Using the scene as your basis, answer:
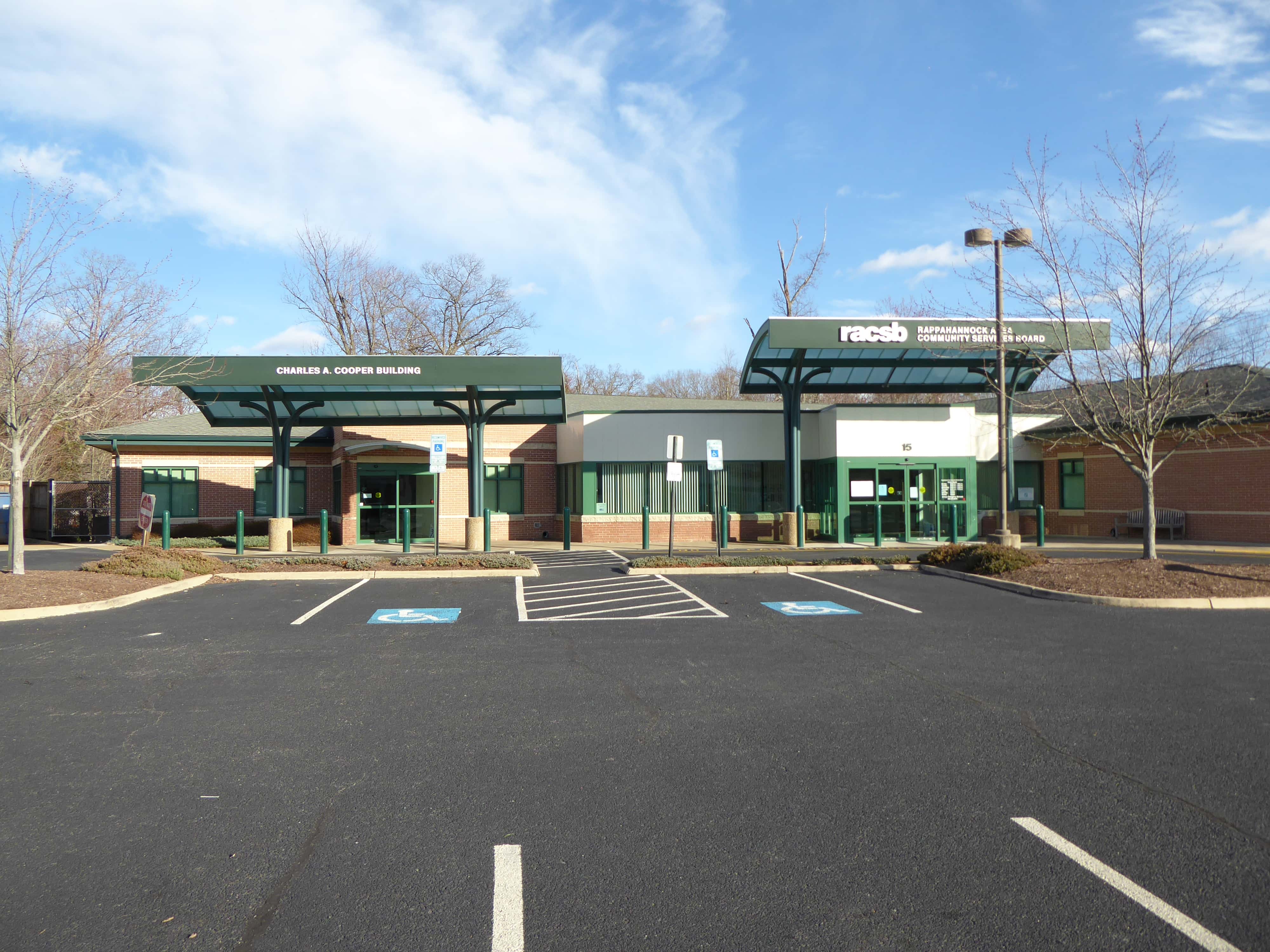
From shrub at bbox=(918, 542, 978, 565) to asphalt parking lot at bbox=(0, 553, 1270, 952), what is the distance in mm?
6713

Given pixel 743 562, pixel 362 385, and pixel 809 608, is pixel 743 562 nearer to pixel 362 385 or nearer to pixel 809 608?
pixel 809 608

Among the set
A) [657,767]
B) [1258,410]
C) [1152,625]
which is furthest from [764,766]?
[1258,410]

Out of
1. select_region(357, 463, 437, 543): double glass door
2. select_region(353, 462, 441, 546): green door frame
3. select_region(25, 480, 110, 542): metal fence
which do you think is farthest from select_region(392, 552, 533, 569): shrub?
select_region(25, 480, 110, 542): metal fence

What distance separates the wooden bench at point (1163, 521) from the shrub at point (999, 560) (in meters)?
12.4

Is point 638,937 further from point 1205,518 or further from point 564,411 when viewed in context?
point 1205,518

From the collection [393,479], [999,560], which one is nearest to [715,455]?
[999,560]

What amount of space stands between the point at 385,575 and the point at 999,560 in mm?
11258

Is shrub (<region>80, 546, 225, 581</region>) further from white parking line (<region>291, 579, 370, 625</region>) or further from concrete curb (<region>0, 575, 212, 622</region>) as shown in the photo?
white parking line (<region>291, 579, 370, 625</region>)

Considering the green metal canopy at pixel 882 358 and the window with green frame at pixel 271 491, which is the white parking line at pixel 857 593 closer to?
the green metal canopy at pixel 882 358

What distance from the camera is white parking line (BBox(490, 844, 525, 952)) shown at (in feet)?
10.8

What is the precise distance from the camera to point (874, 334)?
908 inches

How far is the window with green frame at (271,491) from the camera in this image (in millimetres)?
30750

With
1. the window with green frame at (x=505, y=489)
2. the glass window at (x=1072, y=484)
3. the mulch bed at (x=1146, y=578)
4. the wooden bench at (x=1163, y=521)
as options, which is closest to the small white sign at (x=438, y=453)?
the window with green frame at (x=505, y=489)

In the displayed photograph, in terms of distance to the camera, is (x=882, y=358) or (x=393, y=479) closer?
(x=882, y=358)
